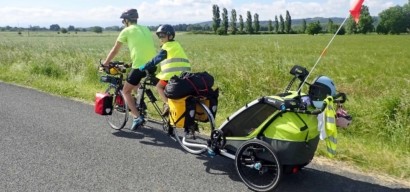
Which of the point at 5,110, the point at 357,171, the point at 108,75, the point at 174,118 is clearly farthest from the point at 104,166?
the point at 5,110

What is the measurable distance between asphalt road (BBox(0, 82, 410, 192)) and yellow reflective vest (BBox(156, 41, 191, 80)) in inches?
43.5

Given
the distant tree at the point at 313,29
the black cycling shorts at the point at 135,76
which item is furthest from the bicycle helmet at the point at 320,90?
the distant tree at the point at 313,29

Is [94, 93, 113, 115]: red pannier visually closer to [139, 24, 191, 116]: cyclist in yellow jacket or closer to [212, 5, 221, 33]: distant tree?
[139, 24, 191, 116]: cyclist in yellow jacket

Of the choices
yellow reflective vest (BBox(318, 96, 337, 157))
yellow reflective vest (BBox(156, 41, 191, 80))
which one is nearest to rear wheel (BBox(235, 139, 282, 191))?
yellow reflective vest (BBox(318, 96, 337, 157))

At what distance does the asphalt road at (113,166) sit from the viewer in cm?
402

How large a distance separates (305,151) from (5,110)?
662cm

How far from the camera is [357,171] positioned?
4375 millimetres

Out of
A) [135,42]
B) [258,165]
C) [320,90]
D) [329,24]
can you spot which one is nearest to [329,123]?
[320,90]

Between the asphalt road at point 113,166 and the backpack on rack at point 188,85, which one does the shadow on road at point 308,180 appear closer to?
the asphalt road at point 113,166

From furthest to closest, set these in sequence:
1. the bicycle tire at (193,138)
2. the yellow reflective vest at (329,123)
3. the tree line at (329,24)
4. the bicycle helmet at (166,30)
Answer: the tree line at (329,24) < the bicycle helmet at (166,30) < the bicycle tire at (193,138) < the yellow reflective vest at (329,123)

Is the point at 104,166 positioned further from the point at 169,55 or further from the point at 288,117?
the point at 288,117

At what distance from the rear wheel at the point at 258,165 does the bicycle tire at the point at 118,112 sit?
281 cm

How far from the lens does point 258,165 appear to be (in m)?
3.89

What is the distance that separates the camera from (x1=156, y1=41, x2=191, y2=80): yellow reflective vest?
16.6ft
